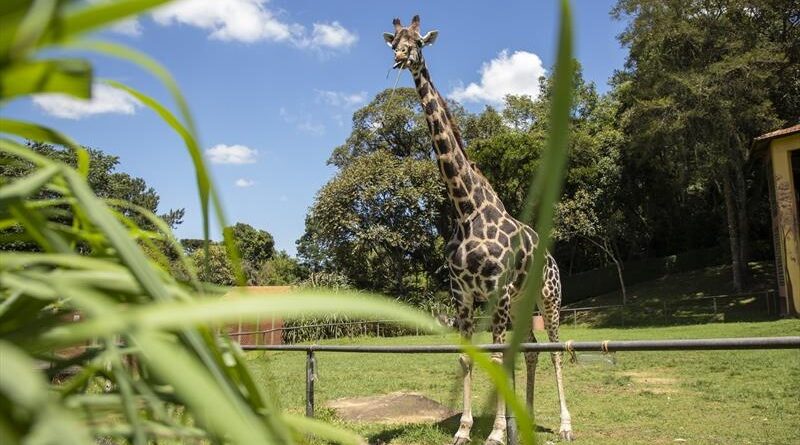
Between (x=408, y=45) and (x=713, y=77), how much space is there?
14.1m

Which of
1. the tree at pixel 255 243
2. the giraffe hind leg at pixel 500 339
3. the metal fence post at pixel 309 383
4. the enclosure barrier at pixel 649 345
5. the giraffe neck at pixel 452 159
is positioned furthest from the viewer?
the tree at pixel 255 243

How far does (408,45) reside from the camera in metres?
4.80

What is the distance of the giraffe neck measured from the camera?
181 inches

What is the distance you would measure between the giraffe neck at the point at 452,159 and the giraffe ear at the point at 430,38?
0.19 meters

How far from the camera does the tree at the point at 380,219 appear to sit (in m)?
25.1

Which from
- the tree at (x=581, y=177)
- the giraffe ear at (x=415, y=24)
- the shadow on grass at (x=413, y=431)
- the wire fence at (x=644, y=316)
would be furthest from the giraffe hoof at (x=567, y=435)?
the tree at (x=581, y=177)

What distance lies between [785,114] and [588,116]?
998 centimetres

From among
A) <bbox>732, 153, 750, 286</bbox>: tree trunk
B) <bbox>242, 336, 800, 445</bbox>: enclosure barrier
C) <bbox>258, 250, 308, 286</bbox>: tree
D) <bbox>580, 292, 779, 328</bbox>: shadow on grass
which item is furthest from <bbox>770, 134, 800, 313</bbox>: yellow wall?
<bbox>258, 250, 308, 286</bbox>: tree

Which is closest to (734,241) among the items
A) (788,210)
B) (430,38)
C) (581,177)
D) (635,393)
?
(788,210)

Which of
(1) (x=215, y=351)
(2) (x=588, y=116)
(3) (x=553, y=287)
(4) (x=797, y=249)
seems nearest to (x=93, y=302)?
(1) (x=215, y=351)

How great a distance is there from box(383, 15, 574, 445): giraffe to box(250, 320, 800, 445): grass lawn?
1.52 feet

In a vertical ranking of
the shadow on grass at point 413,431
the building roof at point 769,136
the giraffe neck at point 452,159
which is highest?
the building roof at point 769,136

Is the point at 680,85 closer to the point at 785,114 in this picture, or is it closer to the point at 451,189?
the point at 785,114

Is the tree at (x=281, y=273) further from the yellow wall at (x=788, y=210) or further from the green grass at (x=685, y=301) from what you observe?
the yellow wall at (x=788, y=210)
